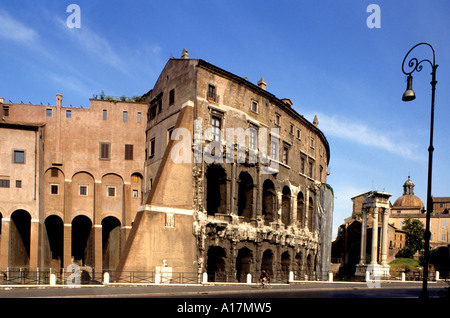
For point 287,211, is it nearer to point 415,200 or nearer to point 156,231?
point 156,231

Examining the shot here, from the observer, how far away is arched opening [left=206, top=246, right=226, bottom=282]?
108 feet

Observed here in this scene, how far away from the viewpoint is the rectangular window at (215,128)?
33625 millimetres

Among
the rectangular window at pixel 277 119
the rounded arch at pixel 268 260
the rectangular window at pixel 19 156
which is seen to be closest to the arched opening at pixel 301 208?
the rounded arch at pixel 268 260

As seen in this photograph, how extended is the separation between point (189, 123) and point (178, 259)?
31.4 feet

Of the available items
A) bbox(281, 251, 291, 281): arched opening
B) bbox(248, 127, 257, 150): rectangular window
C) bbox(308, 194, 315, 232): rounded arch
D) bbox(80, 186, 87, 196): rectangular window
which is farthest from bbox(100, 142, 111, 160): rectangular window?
bbox(308, 194, 315, 232): rounded arch

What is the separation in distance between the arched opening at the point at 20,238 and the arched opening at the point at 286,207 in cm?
2253

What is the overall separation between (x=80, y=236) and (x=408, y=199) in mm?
79275

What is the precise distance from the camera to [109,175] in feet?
128

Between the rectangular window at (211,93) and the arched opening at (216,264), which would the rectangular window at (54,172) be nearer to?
the arched opening at (216,264)

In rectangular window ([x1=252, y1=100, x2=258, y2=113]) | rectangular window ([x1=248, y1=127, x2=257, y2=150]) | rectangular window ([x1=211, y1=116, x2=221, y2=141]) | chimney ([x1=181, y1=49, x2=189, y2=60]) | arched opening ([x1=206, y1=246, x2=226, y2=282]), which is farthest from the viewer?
rectangular window ([x1=252, y1=100, x2=258, y2=113])

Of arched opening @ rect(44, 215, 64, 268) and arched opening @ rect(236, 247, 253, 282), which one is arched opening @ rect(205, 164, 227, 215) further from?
arched opening @ rect(44, 215, 64, 268)

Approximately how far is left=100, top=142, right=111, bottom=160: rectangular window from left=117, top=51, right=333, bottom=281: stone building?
3515 millimetres

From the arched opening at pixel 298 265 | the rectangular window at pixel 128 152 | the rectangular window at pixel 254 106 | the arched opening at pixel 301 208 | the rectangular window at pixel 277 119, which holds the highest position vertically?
the rectangular window at pixel 254 106
